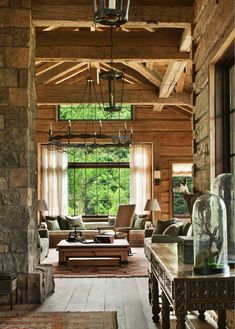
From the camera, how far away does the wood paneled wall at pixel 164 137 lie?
1490cm

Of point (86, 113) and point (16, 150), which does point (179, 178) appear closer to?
point (86, 113)

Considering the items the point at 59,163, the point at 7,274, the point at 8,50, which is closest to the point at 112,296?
the point at 7,274

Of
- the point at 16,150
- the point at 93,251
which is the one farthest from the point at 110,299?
the point at 93,251

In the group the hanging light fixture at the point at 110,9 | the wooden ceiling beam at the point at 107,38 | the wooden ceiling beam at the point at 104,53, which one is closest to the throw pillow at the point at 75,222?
the wooden ceiling beam at the point at 104,53

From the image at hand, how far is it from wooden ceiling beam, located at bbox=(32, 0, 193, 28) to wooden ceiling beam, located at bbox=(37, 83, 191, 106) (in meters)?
5.07

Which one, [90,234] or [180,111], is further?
[180,111]

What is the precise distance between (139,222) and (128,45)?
6677 mm

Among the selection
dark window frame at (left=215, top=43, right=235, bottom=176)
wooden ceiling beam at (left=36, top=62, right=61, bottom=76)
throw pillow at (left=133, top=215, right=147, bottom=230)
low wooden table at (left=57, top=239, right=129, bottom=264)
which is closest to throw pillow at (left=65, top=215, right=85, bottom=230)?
throw pillow at (left=133, top=215, right=147, bottom=230)

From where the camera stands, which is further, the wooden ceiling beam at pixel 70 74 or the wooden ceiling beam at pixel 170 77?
the wooden ceiling beam at pixel 70 74

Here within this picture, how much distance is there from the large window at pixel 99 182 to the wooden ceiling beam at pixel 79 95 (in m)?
3.21

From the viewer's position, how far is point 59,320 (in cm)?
574

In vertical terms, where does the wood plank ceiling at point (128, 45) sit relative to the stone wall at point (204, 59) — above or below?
above

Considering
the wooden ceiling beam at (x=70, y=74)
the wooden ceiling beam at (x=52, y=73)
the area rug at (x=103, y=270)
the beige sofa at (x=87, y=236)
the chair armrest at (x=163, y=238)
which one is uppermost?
the wooden ceiling beam at (x=70, y=74)

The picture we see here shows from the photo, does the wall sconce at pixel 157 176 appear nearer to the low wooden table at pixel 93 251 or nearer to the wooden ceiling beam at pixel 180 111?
the wooden ceiling beam at pixel 180 111
